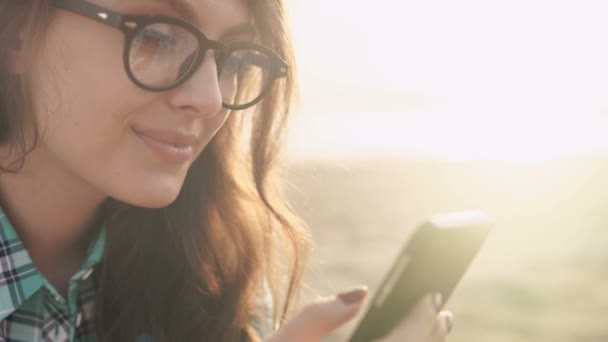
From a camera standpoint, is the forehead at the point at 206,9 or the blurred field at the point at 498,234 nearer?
the forehead at the point at 206,9

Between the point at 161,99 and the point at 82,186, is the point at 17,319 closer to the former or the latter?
the point at 82,186

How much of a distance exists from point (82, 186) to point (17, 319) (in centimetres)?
38

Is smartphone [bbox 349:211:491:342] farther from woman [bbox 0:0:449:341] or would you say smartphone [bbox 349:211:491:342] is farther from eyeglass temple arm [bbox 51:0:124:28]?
eyeglass temple arm [bbox 51:0:124:28]

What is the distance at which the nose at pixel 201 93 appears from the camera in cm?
199

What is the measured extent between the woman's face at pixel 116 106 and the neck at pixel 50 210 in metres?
0.13

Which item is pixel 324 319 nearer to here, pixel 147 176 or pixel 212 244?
pixel 147 176

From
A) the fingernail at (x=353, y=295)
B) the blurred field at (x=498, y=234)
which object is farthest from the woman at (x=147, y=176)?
the blurred field at (x=498, y=234)

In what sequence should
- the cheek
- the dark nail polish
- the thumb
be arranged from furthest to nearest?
the cheek < the dark nail polish < the thumb

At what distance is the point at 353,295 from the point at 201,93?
596 millimetres

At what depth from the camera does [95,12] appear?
1915 mm

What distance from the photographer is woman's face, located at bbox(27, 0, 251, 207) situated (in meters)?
1.95

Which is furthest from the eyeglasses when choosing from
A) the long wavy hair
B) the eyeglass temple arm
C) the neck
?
the neck

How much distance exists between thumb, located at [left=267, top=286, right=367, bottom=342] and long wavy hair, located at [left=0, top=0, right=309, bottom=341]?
0.68 meters

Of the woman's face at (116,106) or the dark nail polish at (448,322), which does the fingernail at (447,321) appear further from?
Result: the woman's face at (116,106)
